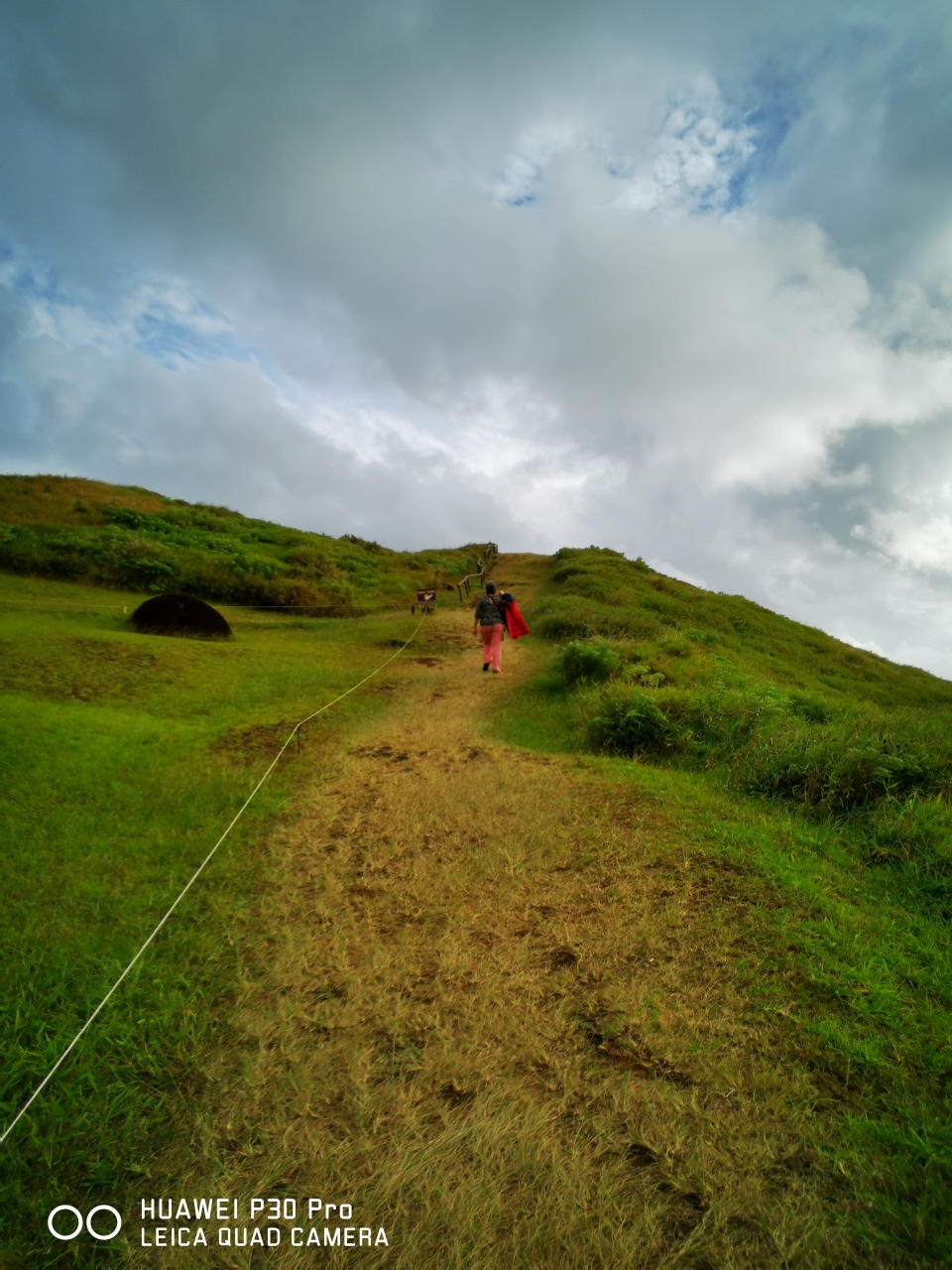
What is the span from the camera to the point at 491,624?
1206cm

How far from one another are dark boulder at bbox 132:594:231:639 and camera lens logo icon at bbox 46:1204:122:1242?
11.4 metres

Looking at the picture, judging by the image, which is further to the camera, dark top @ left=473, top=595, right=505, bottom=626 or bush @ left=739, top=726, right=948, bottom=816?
dark top @ left=473, top=595, right=505, bottom=626

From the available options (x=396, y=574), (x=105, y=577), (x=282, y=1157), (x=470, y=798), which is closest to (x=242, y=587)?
(x=105, y=577)

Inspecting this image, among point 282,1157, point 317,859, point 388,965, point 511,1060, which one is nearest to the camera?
point 282,1157

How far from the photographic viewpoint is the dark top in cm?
1210

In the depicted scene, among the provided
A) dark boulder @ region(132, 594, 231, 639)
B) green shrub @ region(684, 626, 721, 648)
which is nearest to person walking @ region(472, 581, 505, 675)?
dark boulder @ region(132, 594, 231, 639)

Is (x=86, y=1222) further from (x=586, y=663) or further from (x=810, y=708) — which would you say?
(x=810, y=708)

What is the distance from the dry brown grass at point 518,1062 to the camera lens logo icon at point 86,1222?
244 mm

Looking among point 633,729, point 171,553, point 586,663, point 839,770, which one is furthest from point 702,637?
point 171,553

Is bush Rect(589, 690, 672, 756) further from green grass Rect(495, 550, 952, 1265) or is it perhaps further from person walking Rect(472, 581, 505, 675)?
person walking Rect(472, 581, 505, 675)

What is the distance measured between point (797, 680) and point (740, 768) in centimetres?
1123

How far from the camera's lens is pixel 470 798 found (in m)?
6.34

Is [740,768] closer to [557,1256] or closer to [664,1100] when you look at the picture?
[664,1100]

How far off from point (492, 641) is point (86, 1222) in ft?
33.6
